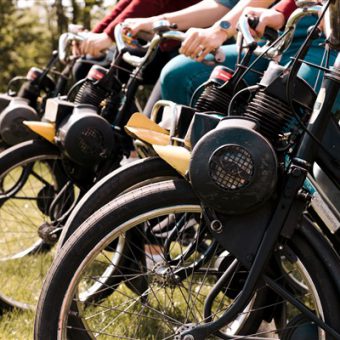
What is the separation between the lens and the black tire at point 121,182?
270 centimetres

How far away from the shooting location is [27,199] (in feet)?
13.8

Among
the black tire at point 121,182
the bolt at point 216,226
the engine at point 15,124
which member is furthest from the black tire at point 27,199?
the bolt at point 216,226

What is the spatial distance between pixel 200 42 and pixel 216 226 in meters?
0.98

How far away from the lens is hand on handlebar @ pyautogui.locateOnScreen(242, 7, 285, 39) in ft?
9.18

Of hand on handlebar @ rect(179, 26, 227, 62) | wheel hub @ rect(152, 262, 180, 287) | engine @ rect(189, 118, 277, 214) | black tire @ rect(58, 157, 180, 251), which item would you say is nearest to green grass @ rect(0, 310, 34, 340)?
black tire @ rect(58, 157, 180, 251)

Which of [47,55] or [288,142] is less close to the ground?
[288,142]

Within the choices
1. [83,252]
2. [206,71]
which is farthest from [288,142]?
[206,71]

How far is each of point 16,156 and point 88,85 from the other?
0.50m

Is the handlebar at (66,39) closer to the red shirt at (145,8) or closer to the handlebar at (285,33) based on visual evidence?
the red shirt at (145,8)

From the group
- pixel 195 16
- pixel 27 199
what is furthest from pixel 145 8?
pixel 27 199

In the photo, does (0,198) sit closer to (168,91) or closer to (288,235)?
(168,91)

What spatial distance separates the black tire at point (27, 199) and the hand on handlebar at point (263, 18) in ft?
4.25

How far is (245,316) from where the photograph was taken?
103 inches

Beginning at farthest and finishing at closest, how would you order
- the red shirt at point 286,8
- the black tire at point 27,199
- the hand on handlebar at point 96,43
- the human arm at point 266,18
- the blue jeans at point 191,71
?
the hand on handlebar at point 96,43 → the black tire at point 27,199 → the blue jeans at point 191,71 → the red shirt at point 286,8 → the human arm at point 266,18
